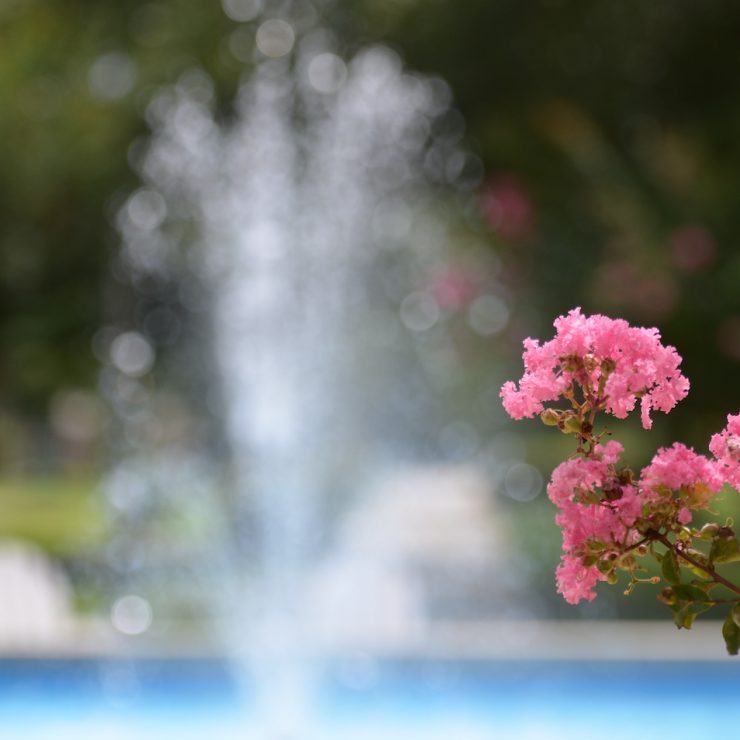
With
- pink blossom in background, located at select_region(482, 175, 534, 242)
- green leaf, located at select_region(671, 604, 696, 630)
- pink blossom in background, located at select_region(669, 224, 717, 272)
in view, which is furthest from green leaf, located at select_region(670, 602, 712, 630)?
pink blossom in background, located at select_region(482, 175, 534, 242)

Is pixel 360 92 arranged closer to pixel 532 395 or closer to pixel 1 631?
pixel 1 631

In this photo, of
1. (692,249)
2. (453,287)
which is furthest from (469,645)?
(453,287)

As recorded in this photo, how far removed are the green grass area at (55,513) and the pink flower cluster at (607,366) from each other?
6202 millimetres

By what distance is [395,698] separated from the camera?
15.1 feet

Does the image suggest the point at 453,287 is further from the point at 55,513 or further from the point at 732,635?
the point at 732,635

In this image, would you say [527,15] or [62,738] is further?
[527,15]

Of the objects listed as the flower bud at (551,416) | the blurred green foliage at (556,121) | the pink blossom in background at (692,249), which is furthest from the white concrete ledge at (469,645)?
the flower bud at (551,416)

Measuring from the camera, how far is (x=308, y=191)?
21.7 ft

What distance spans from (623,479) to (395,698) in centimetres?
364

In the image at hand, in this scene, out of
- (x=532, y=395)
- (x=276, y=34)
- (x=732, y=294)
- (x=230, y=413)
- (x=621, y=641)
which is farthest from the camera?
(x=230, y=413)

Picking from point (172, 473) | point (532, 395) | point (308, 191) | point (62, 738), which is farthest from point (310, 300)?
point (532, 395)

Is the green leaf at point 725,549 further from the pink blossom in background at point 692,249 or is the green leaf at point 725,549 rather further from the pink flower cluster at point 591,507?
the pink blossom in background at point 692,249

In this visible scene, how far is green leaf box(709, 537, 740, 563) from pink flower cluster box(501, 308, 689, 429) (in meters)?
0.11

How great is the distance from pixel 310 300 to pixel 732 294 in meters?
2.03
